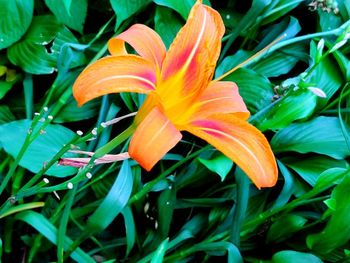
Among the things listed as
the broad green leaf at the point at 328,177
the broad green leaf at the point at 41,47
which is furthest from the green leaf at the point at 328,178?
the broad green leaf at the point at 41,47

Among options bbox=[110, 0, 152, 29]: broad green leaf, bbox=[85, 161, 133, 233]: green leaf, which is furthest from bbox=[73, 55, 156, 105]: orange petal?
bbox=[110, 0, 152, 29]: broad green leaf

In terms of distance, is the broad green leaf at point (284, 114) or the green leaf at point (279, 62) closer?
the broad green leaf at point (284, 114)

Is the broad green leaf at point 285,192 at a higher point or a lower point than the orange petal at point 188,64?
lower

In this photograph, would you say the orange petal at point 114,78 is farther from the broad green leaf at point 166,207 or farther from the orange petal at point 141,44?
the broad green leaf at point 166,207

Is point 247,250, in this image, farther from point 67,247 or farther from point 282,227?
point 67,247

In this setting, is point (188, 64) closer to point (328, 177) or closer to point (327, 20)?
point (328, 177)

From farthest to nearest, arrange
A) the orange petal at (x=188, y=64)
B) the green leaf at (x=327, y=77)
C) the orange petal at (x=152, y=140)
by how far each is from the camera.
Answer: the green leaf at (x=327, y=77) → the orange petal at (x=188, y=64) → the orange petal at (x=152, y=140)
